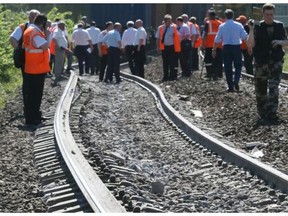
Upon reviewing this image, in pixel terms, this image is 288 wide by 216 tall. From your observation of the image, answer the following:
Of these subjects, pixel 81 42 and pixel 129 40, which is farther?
pixel 81 42

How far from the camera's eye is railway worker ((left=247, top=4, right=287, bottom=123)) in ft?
44.7

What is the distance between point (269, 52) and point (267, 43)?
153 millimetres

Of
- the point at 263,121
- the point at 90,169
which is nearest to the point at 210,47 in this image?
the point at 263,121

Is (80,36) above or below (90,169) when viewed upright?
below

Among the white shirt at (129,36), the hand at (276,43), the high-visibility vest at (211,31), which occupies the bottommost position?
the white shirt at (129,36)

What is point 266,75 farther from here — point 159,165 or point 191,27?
point 191,27

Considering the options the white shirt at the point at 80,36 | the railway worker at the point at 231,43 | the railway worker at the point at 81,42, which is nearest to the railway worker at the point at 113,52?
the railway worker at the point at 81,42

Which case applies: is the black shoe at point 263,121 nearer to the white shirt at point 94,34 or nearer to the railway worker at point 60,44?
the railway worker at point 60,44

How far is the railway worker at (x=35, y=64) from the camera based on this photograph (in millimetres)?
14148

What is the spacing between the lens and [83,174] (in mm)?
8711

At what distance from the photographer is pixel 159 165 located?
10383 millimetres

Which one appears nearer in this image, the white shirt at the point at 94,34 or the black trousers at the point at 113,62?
the black trousers at the point at 113,62

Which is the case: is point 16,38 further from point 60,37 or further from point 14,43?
point 60,37

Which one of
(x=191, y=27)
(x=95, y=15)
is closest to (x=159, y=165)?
(x=191, y=27)
